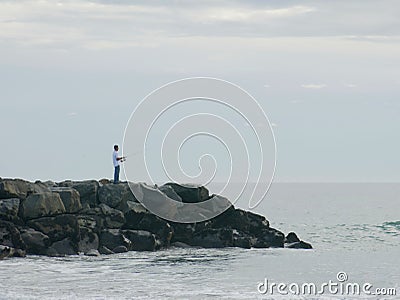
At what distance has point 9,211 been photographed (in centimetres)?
3138

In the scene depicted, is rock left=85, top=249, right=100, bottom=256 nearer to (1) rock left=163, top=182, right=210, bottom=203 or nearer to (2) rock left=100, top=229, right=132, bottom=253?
(2) rock left=100, top=229, right=132, bottom=253

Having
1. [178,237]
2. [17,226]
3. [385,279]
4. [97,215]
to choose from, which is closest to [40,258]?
[17,226]

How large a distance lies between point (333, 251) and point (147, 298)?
17.4 m

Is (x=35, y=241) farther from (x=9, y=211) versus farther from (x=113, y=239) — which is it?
(x=113, y=239)

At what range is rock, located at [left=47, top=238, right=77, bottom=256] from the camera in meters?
30.9

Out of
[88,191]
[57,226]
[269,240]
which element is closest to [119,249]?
[57,226]

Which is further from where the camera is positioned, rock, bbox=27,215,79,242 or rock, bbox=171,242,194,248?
rock, bbox=171,242,194,248

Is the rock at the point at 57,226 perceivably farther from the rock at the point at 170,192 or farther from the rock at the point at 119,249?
the rock at the point at 170,192

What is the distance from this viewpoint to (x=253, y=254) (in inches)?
1326

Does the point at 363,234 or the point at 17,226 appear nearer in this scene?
the point at 17,226

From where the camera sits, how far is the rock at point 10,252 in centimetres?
2925

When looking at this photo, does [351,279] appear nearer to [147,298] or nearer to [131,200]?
[147,298]

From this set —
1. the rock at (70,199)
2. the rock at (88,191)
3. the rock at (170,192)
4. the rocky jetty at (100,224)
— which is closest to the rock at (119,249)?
the rocky jetty at (100,224)

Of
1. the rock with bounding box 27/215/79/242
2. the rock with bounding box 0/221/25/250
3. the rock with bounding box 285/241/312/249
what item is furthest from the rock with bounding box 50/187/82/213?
the rock with bounding box 285/241/312/249
